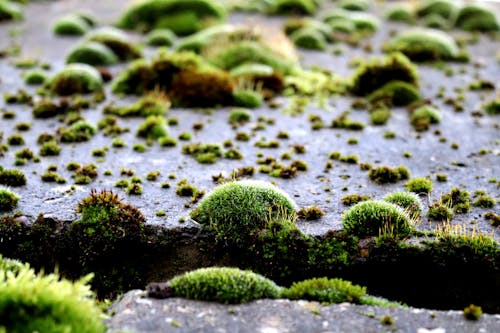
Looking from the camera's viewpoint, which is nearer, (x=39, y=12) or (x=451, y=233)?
(x=451, y=233)

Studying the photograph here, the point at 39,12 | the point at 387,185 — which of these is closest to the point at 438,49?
the point at 387,185

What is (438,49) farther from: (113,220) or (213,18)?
(113,220)

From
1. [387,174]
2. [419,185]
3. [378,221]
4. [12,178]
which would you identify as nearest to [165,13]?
[12,178]

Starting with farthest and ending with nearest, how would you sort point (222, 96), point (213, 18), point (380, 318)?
point (213, 18) < point (222, 96) < point (380, 318)

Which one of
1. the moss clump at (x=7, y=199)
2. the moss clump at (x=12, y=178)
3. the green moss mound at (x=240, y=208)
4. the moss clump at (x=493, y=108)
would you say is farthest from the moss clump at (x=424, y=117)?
the moss clump at (x=7, y=199)

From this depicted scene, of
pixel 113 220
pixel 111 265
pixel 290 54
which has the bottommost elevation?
pixel 111 265

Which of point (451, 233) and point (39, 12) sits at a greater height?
point (39, 12)
